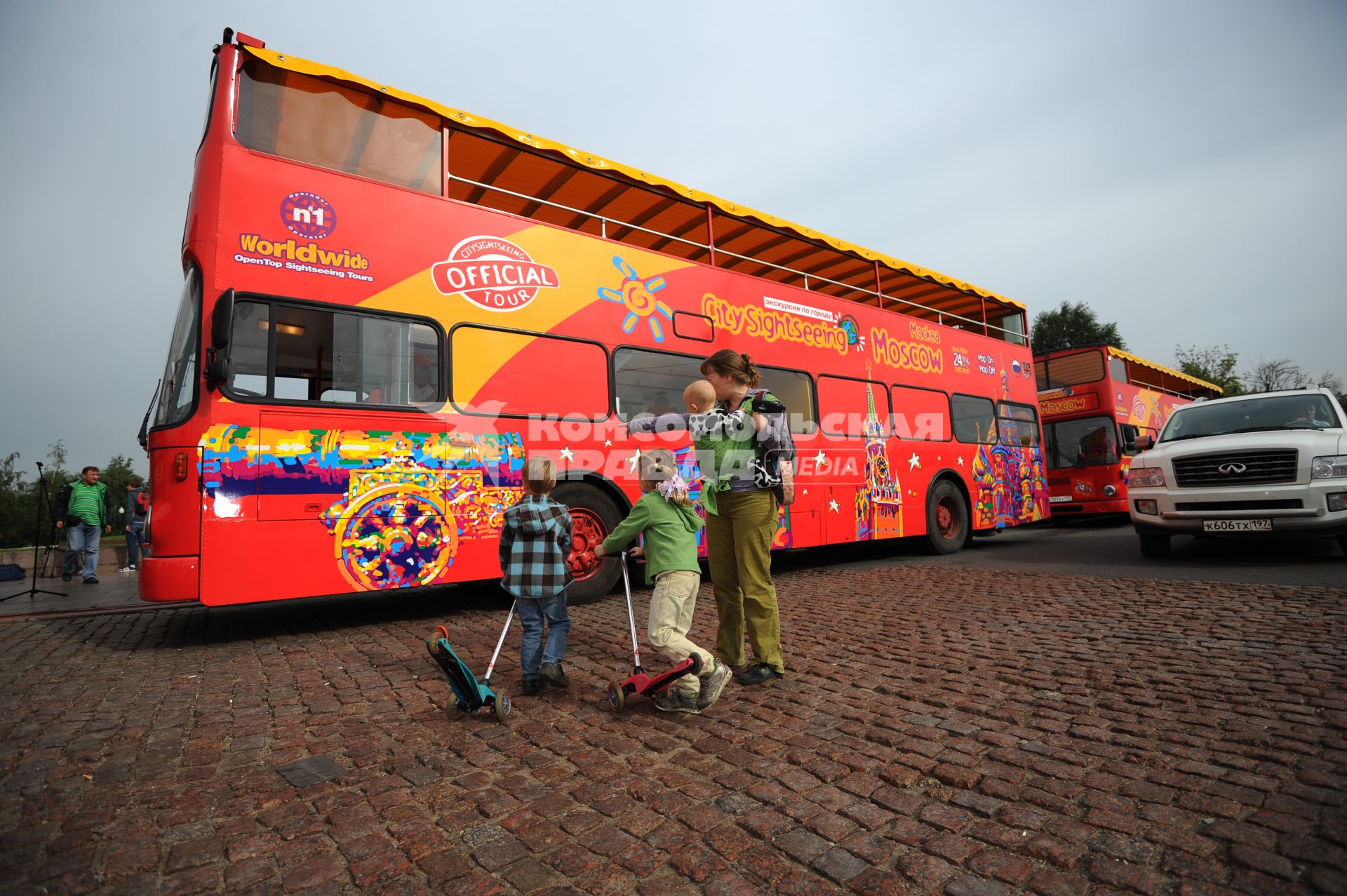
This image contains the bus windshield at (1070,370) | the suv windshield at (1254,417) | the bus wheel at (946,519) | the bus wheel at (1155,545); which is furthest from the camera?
the bus windshield at (1070,370)

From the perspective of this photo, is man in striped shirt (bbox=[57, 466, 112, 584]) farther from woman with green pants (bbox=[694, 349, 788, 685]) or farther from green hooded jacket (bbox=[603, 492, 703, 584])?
woman with green pants (bbox=[694, 349, 788, 685])

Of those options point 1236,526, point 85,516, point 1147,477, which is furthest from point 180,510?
point 1236,526

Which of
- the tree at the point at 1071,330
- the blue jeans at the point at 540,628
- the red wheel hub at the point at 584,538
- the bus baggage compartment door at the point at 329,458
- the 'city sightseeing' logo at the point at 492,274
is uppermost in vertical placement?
the tree at the point at 1071,330

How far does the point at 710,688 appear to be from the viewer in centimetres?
336

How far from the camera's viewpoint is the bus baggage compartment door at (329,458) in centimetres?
480

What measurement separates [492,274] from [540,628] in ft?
11.6

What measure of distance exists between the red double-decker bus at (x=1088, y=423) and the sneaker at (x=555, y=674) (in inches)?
542

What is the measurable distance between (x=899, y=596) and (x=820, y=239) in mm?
4866

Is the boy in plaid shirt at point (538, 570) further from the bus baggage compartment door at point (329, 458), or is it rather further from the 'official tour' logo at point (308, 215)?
the 'official tour' logo at point (308, 215)

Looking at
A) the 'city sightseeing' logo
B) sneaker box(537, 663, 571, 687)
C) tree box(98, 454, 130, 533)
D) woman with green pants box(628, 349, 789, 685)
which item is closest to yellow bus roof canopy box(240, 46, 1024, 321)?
the 'city sightseeing' logo

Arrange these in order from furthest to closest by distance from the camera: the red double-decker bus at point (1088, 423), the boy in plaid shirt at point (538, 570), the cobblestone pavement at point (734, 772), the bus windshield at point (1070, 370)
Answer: the bus windshield at point (1070, 370) < the red double-decker bus at point (1088, 423) < the boy in plaid shirt at point (538, 570) < the cobblestone pavement at point (734, 772)

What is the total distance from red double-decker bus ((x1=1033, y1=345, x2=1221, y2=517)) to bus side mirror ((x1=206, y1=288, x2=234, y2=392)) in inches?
584

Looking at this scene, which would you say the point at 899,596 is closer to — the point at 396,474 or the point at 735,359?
the point at 735,359

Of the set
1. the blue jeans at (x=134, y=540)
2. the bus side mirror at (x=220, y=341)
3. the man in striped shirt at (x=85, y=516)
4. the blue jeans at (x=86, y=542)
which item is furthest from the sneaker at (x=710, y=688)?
the blue jeans at (x=134, y=540)
